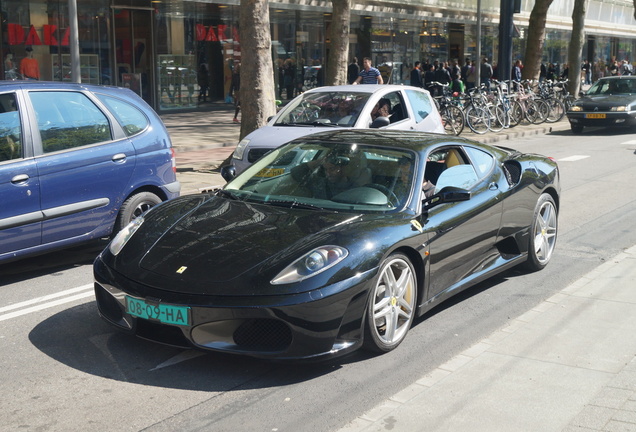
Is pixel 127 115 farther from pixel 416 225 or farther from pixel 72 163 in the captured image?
pixel 416 225

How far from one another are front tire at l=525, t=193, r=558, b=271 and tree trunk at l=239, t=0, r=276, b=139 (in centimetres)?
756

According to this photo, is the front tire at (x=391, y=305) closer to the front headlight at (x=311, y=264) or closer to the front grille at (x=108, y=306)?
the front headlight at (x=311, y=264)

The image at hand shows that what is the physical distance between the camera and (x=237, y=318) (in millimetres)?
4812

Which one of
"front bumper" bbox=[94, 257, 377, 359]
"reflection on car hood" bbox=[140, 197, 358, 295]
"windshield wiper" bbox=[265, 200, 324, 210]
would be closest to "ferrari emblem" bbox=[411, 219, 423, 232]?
"reflection on car hood" bbox=[140, 197, 358, 295]

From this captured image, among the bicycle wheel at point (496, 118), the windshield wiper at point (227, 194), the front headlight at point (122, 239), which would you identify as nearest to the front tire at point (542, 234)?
the windshield wiper at point (227, 194)

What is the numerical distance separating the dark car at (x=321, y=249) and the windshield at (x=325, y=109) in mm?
5086

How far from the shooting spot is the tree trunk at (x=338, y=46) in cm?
1909

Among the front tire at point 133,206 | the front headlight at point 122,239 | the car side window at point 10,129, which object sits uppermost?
the car side window at point 10,129

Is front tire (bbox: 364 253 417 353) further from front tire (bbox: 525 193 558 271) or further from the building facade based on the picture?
the building facade

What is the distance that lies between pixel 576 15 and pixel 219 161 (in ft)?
66.6

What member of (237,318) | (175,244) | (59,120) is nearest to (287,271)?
(237,318)

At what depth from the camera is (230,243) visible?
529cm

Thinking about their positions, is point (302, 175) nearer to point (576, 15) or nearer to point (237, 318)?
point (237, 318)

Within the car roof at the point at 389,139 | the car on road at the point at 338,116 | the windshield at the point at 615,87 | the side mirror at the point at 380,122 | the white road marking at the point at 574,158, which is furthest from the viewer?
the windshield at the point at 615,87
